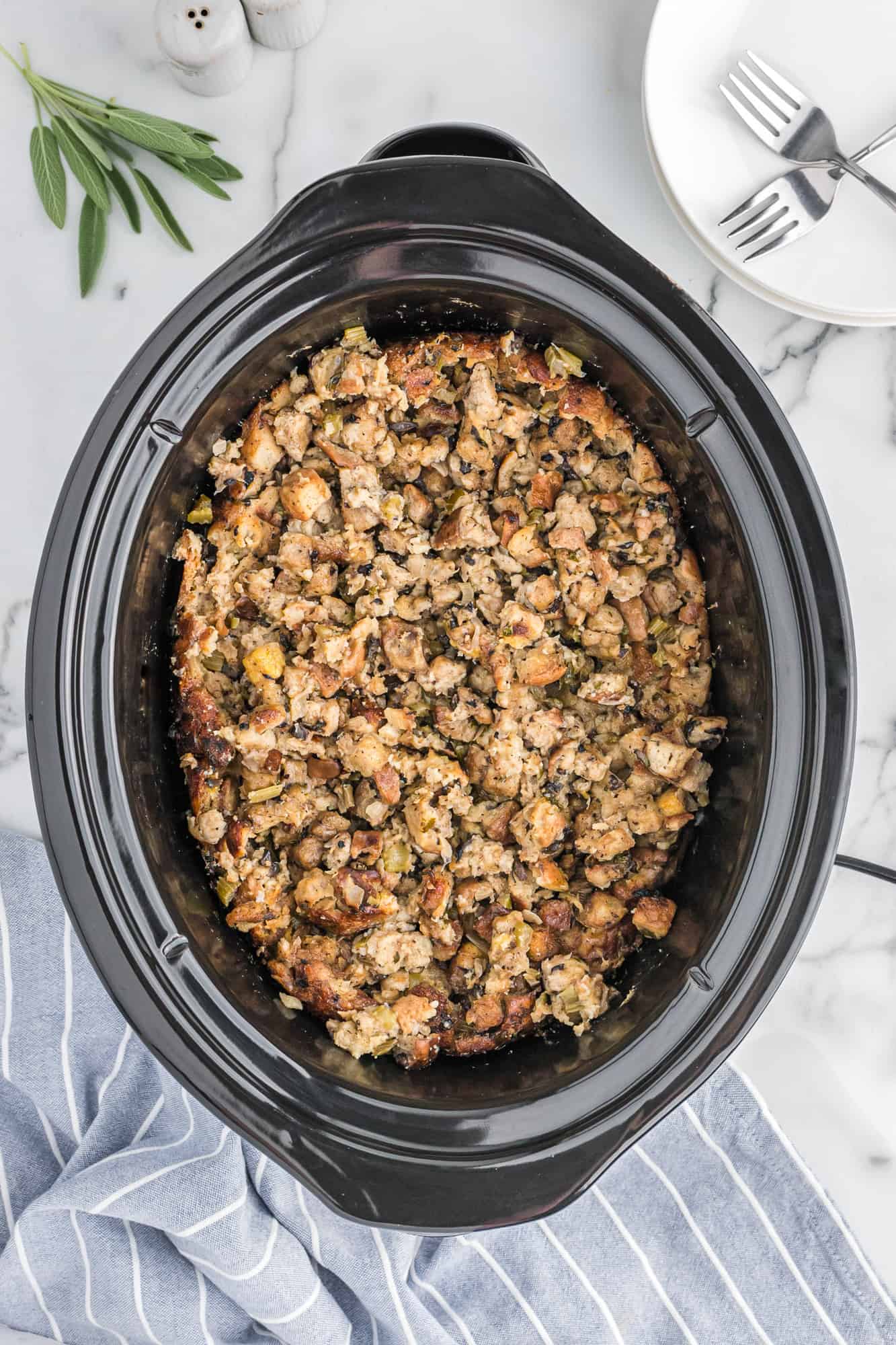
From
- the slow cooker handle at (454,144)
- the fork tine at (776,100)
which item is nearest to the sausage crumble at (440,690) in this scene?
the slow cooker handle at (454,144)

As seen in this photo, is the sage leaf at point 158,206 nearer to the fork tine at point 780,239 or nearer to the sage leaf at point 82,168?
the sage leaf at point 82,168

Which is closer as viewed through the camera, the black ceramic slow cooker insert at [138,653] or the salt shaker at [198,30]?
the black ceramic slow cooker insert at [138,653]

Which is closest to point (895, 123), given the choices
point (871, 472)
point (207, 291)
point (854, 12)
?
point (854, 12)

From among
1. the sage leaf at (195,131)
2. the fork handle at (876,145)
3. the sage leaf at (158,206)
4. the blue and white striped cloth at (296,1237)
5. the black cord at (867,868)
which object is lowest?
the blue and white striped cloth at (296,1237)

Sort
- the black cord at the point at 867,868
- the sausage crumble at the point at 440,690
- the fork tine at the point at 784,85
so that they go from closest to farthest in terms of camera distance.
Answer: the sausage crumble at the point at 440,690 < the fork tine at the point at 784,85 < the black cord at the point at 867,868

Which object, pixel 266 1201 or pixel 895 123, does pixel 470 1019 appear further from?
pixel 895 123

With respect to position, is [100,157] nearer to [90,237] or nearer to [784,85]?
[90,237]
